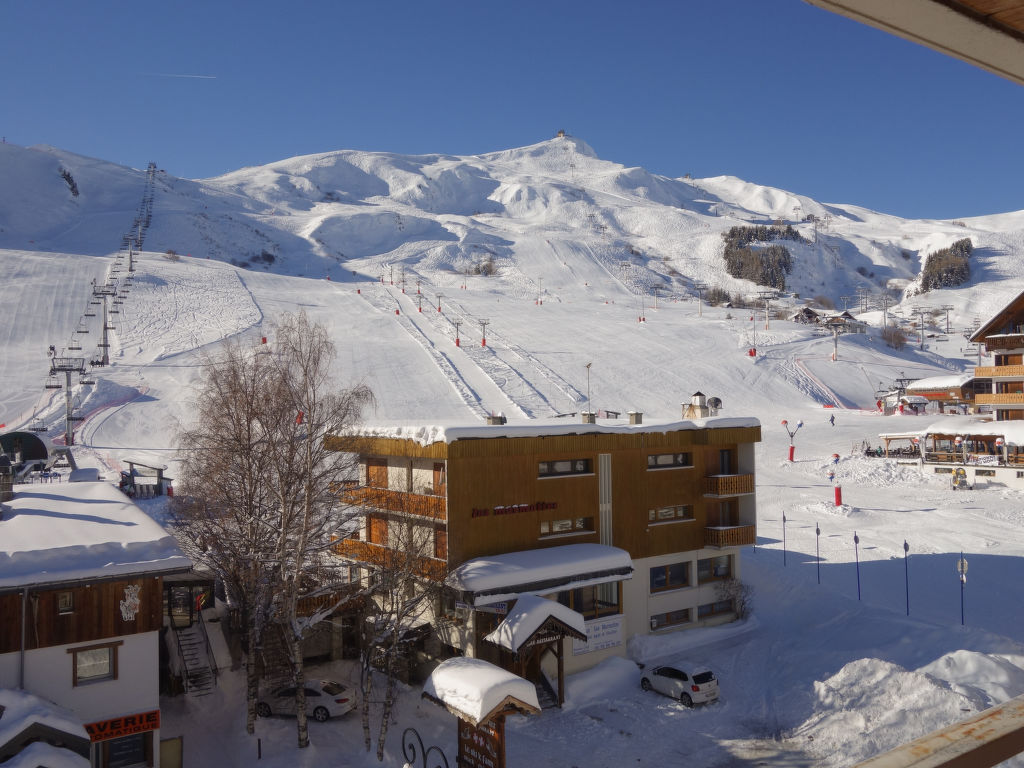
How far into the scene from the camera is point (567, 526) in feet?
72.2

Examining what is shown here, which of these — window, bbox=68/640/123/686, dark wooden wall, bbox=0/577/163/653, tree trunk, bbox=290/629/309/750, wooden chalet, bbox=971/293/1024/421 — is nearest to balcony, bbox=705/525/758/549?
tree trunk, bbox=290/629/309/750

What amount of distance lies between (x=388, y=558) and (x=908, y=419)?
47.6 meters

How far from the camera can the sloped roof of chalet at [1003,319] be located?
45062 millimetres

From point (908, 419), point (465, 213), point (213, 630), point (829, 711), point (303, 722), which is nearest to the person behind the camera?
point (303, 722)

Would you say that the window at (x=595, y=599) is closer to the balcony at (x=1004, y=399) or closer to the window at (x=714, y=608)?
the window at (x=714, y=608)

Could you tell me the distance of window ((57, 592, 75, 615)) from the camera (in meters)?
13.2

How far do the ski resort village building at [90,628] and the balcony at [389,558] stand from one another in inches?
192

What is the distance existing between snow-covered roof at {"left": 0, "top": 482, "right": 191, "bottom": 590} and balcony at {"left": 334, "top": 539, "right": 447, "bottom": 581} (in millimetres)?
4818

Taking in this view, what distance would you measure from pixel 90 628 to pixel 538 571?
1016 centimetres

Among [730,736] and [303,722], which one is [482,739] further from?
[730,736]

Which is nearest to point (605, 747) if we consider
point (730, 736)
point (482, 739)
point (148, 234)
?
point (730, 736)

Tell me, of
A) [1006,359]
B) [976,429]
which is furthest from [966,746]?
[1006,359]

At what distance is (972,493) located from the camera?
37281 mm

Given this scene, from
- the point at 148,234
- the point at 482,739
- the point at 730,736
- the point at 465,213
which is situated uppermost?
the point at 465,213
